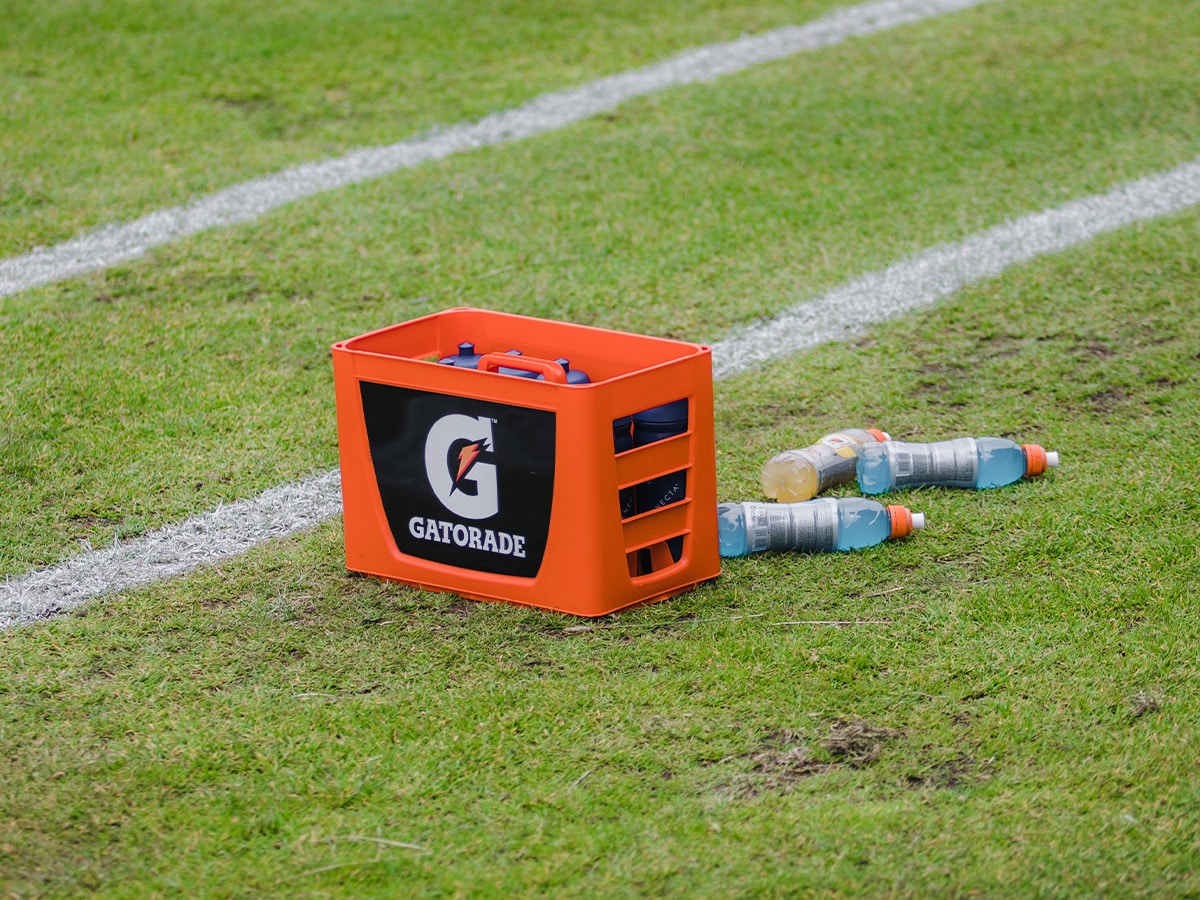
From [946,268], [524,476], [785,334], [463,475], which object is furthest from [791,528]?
[946,268]

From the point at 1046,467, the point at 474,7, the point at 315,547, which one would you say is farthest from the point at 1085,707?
the point at 474,7

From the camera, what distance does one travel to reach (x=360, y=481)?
355 cm

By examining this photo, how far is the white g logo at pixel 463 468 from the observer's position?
3.36 meters

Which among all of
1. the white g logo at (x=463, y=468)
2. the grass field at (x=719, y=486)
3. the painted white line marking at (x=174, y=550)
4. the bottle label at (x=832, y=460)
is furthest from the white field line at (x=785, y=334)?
the bottle label at (x=832, y=460)

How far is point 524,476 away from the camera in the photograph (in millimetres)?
3338

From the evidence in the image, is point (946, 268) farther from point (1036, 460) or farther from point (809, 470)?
point (809, 470)

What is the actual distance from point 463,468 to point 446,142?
4.54 metres

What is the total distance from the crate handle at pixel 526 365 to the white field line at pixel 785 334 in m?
0.88

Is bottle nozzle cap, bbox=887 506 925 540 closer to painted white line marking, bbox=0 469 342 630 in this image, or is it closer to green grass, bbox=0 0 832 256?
painted white line marking, bbox=0 469 342 630

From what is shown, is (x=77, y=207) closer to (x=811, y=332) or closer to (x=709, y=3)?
(x=811, y=332)

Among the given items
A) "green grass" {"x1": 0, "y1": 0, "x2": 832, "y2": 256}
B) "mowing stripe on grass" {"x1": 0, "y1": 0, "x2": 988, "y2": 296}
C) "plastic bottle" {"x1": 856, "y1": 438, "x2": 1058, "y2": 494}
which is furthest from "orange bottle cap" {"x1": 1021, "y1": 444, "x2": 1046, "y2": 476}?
"green grass" {"x1": 0, "y1": 0, "x2": 832, "y2": 256}

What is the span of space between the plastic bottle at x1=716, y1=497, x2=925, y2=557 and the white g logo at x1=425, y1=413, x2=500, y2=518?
27.9 inches

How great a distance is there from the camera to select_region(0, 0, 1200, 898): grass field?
104 inches

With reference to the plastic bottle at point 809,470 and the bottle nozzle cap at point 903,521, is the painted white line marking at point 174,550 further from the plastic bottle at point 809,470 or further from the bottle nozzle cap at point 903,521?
the bottle nozzle cap at point 903,521
